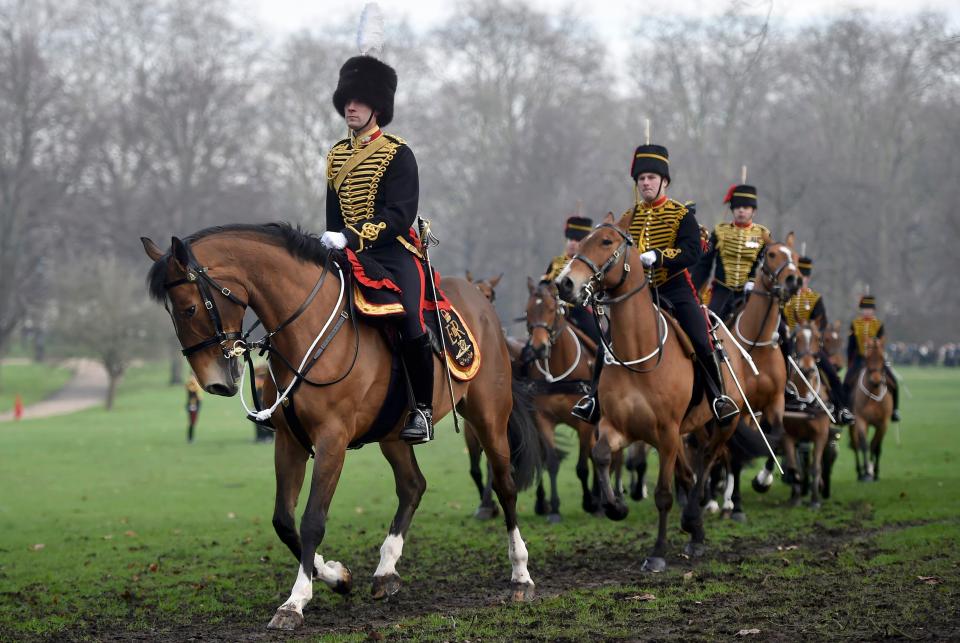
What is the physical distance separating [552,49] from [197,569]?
46.8 metres

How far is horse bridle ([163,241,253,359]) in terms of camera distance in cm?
771

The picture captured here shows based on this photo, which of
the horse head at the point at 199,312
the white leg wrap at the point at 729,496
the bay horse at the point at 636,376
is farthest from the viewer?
the white leg wrap at the point at 729,496

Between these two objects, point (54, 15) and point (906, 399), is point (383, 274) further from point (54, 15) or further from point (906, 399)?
point (54, 15)

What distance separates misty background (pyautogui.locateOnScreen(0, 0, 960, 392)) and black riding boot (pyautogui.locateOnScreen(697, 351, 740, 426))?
111 feet

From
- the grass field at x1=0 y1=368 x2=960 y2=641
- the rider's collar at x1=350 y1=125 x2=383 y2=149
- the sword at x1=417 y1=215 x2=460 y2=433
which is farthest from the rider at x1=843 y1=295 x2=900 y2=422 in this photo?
the rider's collar at x1=350 y1=125 x2=383 y2=149

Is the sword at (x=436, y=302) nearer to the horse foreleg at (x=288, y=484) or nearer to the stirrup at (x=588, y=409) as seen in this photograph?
the horse foreleg at (x=288, y=484)

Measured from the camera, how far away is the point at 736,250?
46.9ft

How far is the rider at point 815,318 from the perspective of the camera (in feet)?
54.6

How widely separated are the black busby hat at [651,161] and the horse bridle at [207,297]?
490cm

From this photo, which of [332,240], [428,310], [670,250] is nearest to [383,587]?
[428,310]

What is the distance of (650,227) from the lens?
455 inches

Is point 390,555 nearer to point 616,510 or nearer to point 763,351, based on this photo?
point 616,510

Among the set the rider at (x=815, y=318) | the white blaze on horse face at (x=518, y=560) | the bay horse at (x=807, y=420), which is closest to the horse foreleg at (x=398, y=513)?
the white blaze on horse face at (x=518, y=560)

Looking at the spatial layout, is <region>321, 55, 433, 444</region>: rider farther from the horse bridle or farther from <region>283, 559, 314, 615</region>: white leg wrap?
<region>283, 559, 314, 615</region>: white leg wrap
